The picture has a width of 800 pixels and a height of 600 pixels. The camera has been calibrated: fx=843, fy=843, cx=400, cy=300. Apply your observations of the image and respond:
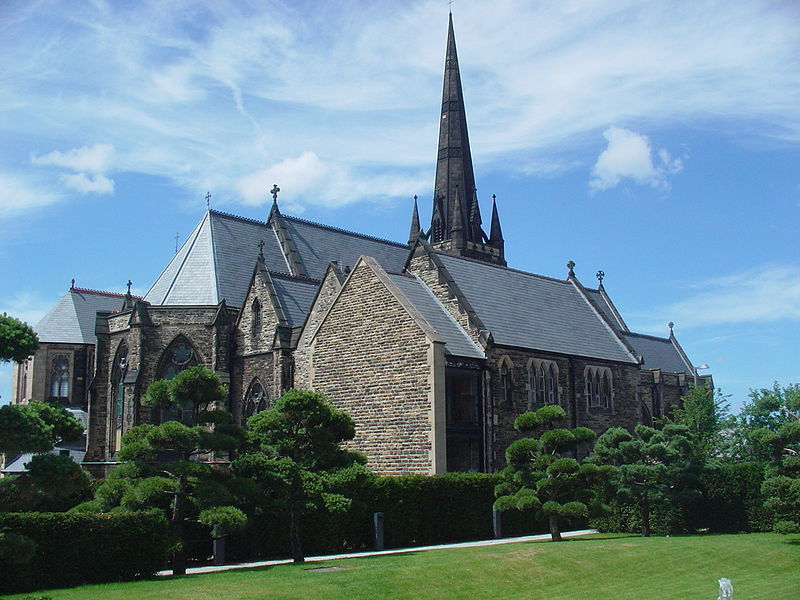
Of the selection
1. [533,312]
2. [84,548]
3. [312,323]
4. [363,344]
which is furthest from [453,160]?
[84,548]

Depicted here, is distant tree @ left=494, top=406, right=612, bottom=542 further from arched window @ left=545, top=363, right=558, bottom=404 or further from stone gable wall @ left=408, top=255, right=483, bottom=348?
arched window @ left=545, top=363, right=558, bottom=404

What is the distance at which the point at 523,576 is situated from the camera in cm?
1814

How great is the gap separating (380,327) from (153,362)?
46.3 feet

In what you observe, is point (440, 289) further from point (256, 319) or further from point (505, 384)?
point (256, 319)

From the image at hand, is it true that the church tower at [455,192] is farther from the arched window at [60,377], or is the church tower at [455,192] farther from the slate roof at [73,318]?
the arched window at [60,377]

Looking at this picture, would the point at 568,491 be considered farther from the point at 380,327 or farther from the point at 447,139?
the point at 447,139

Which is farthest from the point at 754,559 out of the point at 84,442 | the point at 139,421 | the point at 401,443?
the point at 84,442

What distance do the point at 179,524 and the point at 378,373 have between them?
1270 cm

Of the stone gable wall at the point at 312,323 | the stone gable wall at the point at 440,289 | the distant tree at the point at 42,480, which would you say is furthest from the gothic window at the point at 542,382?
the distant tree at the point at 42,480

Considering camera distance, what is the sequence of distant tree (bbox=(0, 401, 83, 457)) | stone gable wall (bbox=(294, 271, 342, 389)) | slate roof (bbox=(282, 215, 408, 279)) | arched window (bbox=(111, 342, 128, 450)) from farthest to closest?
slate roof (bbox=(282, 215, 408, 279)) → arched window (bbox=(111, 342, 128, 450)) → stone gable wall (bbox=(294, 271, 342, 389)) → distant tree (bbox=(0, 401, 83, 457))

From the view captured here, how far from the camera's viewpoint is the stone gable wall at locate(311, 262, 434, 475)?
29766 mm

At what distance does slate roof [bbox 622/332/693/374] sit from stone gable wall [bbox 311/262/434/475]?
34.1 metres

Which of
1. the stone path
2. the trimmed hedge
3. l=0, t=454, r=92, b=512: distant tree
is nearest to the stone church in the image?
the stone path

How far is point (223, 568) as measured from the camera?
813 inches
